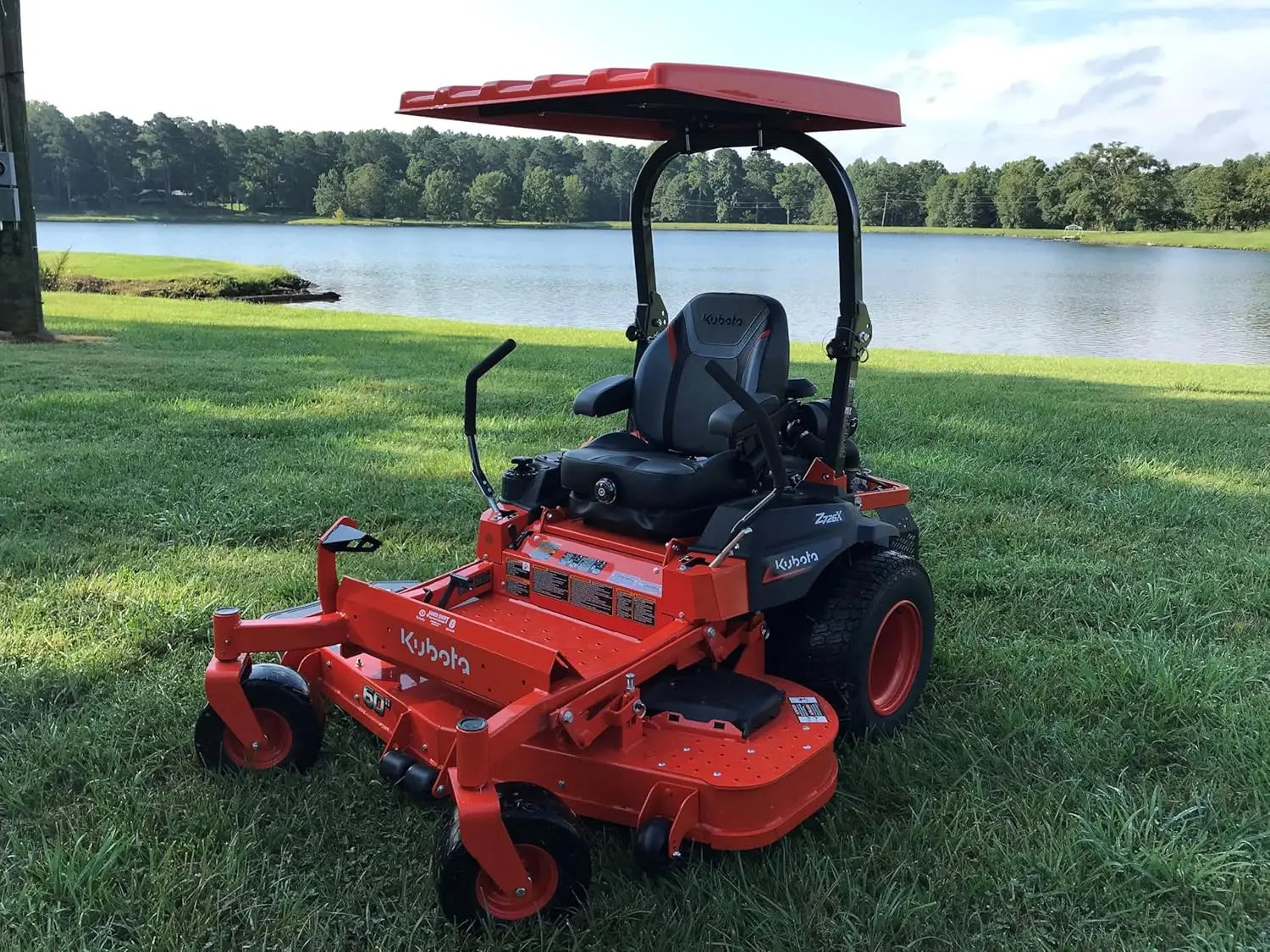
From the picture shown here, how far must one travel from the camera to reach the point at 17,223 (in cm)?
979

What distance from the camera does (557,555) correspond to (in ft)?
10.2

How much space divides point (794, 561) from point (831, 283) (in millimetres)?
24317

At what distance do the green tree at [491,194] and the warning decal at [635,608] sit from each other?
61050 mm

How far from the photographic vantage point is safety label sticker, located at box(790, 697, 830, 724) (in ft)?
8.62

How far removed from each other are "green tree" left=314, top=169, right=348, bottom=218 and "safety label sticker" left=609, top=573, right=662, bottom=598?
2949 inches

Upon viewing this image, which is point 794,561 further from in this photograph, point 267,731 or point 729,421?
point 267,731

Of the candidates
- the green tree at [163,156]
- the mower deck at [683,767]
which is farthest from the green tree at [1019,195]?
the mower deck at [683,767]

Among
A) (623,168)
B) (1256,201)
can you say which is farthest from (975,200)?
(623,168)

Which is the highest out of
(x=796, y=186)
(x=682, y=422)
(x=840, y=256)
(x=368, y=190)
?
(x=368, y=190)

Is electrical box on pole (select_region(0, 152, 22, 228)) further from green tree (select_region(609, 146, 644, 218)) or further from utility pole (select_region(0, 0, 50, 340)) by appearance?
green tree (select_region(609, 146, 644, 218))

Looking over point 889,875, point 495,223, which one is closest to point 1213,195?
point 495,223

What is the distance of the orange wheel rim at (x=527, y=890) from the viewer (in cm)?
213

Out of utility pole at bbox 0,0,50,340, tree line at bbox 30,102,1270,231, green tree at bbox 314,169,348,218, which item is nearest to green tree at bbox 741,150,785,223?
utility pole at bbox 0,0,50,340

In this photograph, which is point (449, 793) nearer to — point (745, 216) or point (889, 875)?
point (889, 875)
